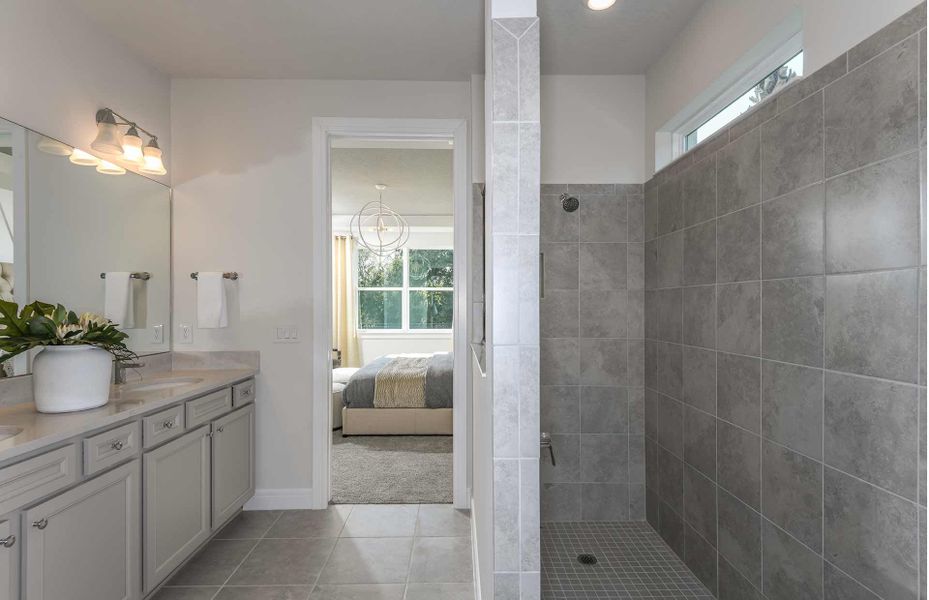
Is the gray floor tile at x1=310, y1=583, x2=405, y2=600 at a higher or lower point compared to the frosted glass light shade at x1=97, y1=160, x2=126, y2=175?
lower

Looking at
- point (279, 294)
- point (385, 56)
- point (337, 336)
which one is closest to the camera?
point (385, 56)

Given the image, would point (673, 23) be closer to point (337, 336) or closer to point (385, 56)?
point (385, 56)

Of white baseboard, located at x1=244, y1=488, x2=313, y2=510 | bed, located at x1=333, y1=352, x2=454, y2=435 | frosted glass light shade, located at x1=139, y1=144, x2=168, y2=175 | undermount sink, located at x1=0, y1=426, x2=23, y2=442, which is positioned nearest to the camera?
undermount sink, located at x1=0, y1=426, x2=23, y2=442

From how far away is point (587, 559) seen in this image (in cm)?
240

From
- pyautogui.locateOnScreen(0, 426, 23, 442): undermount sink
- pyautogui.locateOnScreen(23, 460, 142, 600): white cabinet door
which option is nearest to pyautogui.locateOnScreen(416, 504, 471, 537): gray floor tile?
pyautogui.locateOnScreen(23, 460, 142, 600): white cabinet door

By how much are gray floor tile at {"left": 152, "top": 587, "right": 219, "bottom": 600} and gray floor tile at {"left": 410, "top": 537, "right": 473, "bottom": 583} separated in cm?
90

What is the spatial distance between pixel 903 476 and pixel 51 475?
240 cm

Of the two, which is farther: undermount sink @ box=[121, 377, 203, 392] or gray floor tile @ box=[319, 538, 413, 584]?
undermount sink @ box=[121, 377, 203, 392]

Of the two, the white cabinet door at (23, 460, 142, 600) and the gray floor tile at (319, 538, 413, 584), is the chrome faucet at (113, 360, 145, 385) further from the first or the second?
the gray floor tile at (319, 538, 413, 584)

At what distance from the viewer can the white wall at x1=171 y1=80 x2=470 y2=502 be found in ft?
9.59

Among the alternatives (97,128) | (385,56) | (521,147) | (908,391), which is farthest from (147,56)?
(908,391)

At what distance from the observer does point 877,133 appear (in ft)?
4.14

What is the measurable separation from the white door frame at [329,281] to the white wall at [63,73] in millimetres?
1006

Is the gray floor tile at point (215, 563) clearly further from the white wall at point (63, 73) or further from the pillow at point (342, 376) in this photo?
the pillow at point (342, 376)
